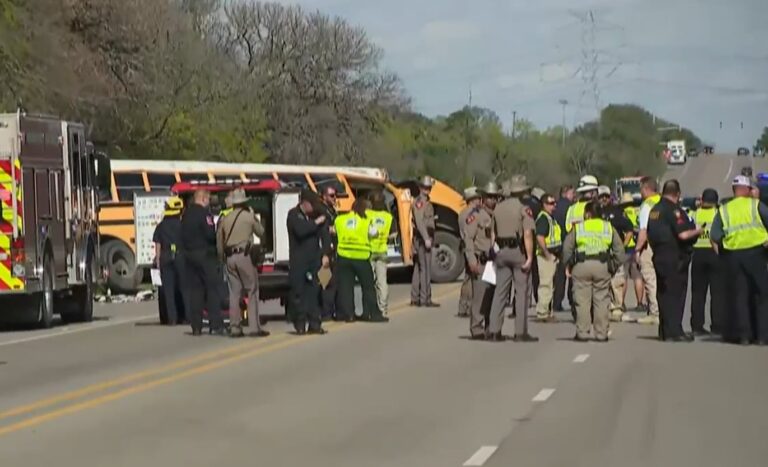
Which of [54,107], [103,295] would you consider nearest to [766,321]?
[103,295]

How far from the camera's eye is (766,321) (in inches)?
774

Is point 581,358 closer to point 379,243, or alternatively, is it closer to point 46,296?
point 379,243

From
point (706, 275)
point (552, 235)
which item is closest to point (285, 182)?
point (552, 235)

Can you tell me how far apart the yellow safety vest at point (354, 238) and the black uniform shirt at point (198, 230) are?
2.37m

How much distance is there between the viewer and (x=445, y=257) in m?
37.4

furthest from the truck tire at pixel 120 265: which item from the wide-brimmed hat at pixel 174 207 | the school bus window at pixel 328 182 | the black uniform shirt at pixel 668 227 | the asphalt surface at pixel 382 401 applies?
the black uniform shirt at pixel 668 227

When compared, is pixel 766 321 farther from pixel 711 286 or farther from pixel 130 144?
pixel 130 144

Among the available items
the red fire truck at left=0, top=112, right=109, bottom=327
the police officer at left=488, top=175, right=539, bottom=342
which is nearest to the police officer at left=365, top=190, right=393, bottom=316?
the police officer at left=488, top=175, right=539, bottom=342

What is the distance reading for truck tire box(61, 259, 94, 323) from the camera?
2727cm

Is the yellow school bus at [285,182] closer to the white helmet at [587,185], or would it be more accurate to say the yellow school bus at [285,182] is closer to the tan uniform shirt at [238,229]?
the white helmet at [587,185]

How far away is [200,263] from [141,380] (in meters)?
5.94

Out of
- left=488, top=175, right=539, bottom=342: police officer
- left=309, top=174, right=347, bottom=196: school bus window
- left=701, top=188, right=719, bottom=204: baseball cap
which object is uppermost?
left=309, top=174, right=347, bottom=196: school bus window

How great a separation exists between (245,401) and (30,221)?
10706mm

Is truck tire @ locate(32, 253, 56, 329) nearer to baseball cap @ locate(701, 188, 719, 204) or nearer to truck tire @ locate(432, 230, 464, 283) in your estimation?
baseball cap @ locate(701, 188, 719, 204)
